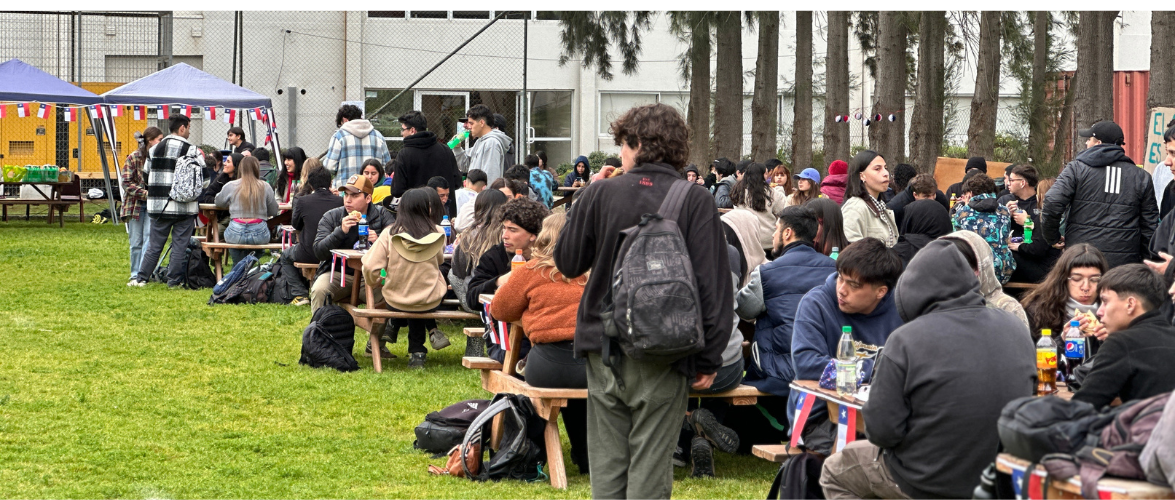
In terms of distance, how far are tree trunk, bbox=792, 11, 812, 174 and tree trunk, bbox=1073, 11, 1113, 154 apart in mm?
6551

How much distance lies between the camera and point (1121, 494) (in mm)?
2865

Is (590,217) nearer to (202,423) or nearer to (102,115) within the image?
(202,423)

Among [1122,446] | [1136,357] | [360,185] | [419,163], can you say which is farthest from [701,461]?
[419,163]

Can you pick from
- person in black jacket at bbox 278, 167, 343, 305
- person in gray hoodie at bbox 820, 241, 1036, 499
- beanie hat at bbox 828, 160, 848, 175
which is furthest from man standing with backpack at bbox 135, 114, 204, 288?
person in gray hoodie at bbox 820, 241, 1036, 499

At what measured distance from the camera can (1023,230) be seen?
362 inches

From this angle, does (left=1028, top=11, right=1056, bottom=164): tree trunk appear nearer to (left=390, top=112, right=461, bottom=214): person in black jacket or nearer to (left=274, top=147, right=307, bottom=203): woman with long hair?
(left=274, top=147, right=307, bottom=203): woman with long hair

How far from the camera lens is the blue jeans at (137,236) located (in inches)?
526

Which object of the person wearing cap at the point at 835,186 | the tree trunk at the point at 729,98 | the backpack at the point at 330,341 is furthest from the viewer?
the tree trunk at the point at 729,98

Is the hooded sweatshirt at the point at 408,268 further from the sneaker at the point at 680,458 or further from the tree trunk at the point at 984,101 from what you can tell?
the tree trunk at the point at 984,101

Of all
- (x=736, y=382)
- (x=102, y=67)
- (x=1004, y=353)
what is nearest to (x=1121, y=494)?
(x=1004, y=353)

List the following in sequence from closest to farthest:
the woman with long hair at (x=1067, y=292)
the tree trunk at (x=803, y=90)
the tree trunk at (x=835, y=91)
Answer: the woman with long hair at (x=1067, y=292)
the tree trunk at (x=835, y=91)
the tree trunk at (x=803, y=90)

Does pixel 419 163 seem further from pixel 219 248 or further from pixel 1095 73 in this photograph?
pixel 1095 73

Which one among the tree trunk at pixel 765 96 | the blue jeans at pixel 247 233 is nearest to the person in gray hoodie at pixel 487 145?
the blue jeans at pixel 247 233

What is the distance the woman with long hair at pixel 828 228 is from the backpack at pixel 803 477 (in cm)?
205
